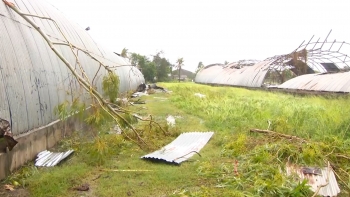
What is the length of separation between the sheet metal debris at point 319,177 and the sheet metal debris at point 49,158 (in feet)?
12.7

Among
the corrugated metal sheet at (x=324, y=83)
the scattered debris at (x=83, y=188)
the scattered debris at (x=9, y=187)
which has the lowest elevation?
the scattered debris at (x=83, y=188)

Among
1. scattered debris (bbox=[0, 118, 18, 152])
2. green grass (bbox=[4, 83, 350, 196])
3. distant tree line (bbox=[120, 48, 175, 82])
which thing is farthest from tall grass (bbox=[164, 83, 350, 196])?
distant tree line (bbox=[120, 48, 175, 82])

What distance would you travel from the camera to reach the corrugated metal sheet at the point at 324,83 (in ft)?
48.5

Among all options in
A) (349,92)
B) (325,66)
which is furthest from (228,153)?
(325,66)

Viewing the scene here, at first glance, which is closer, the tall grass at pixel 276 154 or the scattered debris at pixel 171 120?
the tall grass at pixel 276 154

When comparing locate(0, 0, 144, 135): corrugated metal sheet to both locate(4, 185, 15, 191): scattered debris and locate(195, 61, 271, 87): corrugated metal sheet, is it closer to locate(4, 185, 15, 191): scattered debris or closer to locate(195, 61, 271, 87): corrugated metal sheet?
locate(4, 185, 15, 191): scattered debris

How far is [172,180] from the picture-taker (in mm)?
4465

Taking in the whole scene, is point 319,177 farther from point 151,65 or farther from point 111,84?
point 151,65

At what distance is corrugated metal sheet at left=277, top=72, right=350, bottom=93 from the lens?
14.8 m

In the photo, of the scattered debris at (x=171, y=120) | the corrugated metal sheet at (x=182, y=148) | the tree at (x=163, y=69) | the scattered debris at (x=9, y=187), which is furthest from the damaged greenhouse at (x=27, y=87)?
the tree at (x=163, y=69)

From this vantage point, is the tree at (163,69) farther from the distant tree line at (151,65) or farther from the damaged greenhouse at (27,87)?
the damaged greenhouse at (27,87)

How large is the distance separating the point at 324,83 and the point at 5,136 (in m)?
16.4

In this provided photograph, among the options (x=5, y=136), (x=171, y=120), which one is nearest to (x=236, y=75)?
(x=171, y=120)

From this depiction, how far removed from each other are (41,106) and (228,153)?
3.69 meters
